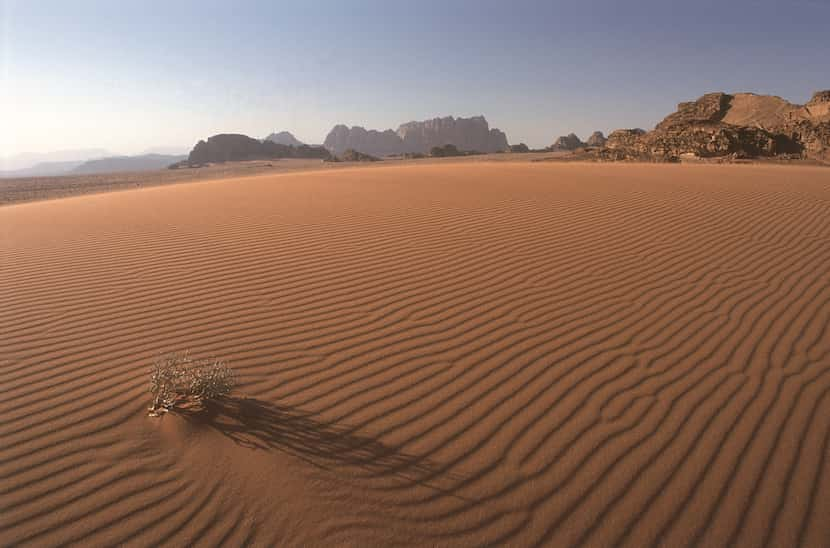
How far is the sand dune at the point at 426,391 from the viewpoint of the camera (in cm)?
230

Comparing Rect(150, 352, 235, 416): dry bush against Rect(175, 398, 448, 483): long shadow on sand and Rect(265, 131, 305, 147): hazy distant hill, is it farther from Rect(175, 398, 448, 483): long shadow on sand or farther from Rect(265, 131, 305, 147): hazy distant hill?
Rect(265, 131, 305, 147): hazy distant hill

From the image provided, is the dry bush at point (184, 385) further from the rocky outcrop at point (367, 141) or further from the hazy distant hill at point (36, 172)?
the rocky outcrop at point (367, 141)

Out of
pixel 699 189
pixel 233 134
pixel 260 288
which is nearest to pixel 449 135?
pixel 233 134

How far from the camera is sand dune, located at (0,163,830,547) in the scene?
230 cm

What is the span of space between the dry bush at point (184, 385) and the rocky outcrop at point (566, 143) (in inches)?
2632

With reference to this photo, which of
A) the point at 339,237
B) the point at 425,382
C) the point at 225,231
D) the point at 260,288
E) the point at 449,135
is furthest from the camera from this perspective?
the point at 449,135

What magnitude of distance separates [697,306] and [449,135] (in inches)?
4398

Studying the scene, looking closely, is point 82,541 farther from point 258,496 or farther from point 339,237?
point 339,237

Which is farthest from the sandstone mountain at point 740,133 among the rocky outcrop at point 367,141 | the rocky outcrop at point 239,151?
the rocky outcrop at point 367,141

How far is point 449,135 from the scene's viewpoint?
11056 cm

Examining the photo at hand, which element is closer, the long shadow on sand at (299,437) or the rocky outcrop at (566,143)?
the long shadow on sand at (299,437)

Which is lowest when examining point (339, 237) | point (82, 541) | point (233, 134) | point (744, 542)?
point (744, 542)

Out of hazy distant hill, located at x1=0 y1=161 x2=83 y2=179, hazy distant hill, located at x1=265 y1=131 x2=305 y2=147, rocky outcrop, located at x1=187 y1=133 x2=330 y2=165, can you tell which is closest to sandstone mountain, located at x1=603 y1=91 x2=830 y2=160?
rocky outcrop, located at x1=187 y1=133 x2=330 y2=165

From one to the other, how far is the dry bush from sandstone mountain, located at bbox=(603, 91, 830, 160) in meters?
27.9
